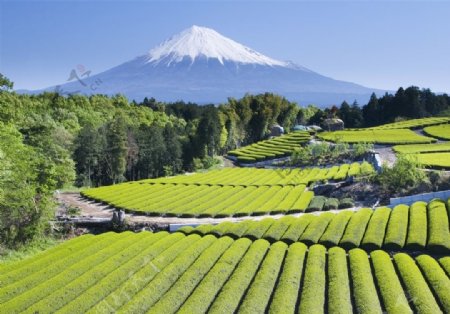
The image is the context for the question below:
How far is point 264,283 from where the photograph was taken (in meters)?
23.2

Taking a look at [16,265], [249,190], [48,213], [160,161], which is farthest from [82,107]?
[16,265]

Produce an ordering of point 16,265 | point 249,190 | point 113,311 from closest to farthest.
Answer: point 113,311 < point 16,265 < point 249,190

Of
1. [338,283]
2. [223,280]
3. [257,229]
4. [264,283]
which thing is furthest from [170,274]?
[257,229]

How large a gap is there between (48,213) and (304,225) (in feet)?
69.0

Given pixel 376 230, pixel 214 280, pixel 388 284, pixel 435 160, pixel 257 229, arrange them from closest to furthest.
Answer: pixel 388 284, pixel 214 280, pixel 376 230, pixel 257 229, pixel 435 160

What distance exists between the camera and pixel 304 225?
33375 millimetres

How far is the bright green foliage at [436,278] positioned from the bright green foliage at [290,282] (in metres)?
6.87

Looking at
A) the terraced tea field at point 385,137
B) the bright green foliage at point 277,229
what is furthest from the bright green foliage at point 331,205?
A: the terraced tea field at point 385,137

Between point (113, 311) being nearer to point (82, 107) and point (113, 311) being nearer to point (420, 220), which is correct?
point (420, 220)

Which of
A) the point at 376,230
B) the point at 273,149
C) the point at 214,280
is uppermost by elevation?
the point at 273,149

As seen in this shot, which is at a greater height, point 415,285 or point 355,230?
point 355,230

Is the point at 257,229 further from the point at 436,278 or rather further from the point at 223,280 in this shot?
the point at 436,278

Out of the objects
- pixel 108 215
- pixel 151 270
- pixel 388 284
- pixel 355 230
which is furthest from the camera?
pixel 108 215

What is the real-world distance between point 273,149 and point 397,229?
58.1 metres
